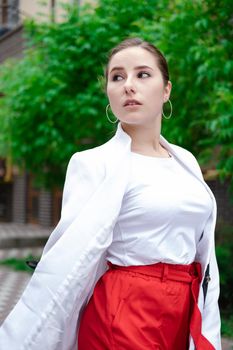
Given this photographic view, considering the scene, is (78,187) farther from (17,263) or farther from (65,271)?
(17,263)

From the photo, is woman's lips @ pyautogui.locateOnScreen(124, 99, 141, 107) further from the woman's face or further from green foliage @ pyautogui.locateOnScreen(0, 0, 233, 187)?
green foliage @ pyautogui.locateOnScreen(0, 0, 233, 187)

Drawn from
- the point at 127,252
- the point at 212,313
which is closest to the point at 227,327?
the point at 212,313

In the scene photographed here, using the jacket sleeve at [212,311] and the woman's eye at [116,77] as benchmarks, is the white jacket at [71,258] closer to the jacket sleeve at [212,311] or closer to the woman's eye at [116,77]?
the woman's eye at [116,77]

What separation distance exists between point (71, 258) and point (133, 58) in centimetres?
75

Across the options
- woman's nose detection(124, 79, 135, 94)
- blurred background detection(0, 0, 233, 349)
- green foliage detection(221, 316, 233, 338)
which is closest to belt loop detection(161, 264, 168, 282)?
woman's nose detection(124, 79, 135, 94)

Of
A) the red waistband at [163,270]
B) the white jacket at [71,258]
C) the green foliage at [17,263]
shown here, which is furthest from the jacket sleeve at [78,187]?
the green foliage at [17,263]

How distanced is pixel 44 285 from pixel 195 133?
218 inches

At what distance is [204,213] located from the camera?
2.19 meters

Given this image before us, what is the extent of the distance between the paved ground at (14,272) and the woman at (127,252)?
139 inches

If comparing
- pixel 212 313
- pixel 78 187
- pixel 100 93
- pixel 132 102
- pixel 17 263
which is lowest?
pixel 17 263

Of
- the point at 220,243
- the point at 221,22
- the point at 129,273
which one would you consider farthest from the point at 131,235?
the point at 220,243

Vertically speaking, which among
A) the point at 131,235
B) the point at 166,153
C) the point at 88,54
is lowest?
the point at 131,235

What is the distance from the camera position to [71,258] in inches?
78.7

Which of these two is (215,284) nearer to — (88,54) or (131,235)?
(131,235)
